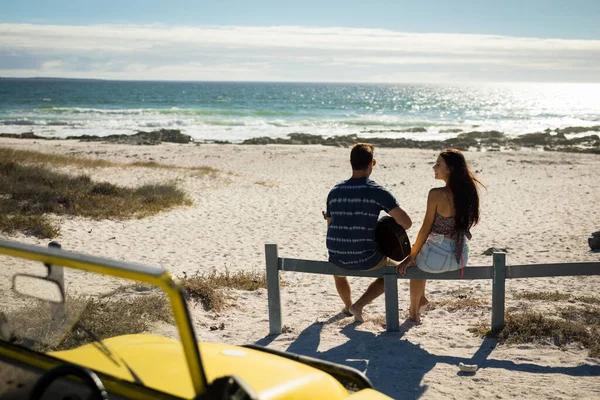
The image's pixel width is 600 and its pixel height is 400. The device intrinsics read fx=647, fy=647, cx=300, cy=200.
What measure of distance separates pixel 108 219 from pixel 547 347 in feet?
30.8

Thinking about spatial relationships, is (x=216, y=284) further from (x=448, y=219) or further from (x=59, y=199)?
(x=59, y=199)

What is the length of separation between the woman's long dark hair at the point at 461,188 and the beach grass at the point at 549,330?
1.18 metres

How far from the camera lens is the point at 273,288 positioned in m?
6.72

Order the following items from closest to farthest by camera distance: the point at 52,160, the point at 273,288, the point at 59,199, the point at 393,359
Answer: the point at 393,359 < the point at 273,288 < the point at 59,199 < the point at 52,160

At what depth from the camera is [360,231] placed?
6.20 metres

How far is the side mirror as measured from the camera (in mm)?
3188

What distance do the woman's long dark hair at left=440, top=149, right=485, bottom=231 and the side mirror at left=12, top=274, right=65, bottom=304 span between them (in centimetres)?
395

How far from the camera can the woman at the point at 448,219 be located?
612 cm

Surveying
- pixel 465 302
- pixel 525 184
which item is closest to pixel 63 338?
pixel 465 302

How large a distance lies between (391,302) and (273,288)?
4.05 feet

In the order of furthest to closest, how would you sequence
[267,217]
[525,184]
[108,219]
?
[525,184] < [267,217] < [108,219]

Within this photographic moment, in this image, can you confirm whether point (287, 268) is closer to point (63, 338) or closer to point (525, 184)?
point (63, 338)

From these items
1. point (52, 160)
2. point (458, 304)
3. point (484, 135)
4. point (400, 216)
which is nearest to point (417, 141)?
point (484, 135)

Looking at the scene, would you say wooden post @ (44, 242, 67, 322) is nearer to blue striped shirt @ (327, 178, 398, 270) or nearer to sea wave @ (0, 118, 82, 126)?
blue striped shirt @ (327, 178, 398, 270)
